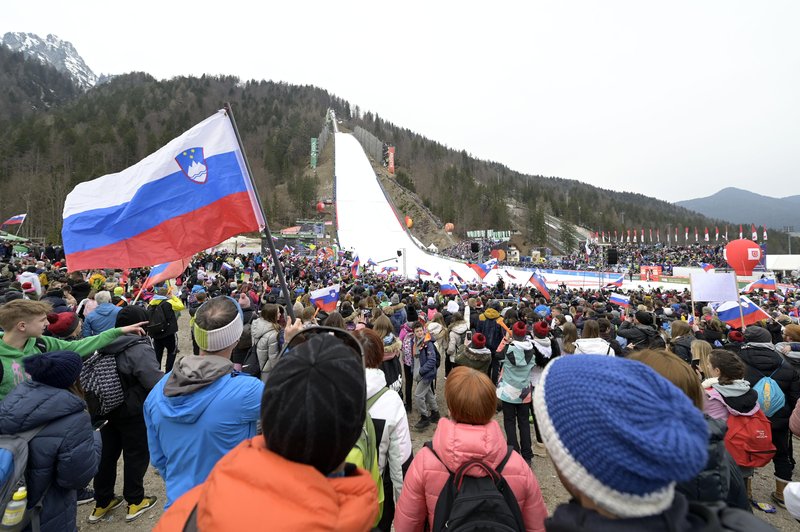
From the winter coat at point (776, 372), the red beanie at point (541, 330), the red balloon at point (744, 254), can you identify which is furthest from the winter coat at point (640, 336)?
the red balloon at point (744, 254)

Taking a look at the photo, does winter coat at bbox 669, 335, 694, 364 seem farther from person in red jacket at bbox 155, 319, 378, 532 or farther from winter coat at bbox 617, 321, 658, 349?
person in red jacket at bbox 155, 319, 378, 532

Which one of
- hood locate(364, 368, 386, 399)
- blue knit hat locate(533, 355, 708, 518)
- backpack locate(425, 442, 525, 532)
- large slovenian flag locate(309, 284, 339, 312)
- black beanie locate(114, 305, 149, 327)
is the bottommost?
large slovenian flag locate(309, 284, 339, 312)

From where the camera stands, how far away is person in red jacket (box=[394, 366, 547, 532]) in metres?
2.03

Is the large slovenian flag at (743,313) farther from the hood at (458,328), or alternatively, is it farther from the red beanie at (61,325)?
the red beanie at (61,325)

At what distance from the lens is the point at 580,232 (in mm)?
83688

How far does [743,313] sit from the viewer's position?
8.43 meters

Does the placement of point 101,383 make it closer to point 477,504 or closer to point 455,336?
point 477,504

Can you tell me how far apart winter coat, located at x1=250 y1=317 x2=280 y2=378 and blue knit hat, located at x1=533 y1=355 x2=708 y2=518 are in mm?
4163

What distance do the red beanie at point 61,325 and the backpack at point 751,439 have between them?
249 inches

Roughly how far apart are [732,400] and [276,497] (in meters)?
3.93

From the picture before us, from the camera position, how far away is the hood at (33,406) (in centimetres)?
225

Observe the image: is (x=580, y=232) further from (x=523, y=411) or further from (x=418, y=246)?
(x=523, y=411)

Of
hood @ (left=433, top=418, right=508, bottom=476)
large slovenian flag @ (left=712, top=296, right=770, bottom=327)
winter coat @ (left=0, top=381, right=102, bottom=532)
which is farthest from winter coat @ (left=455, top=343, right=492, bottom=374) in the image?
large slovenian flag @ (left=712, top=296, right=770, bottom=327)

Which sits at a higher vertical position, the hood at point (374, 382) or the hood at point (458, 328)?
the hood at point (374, 382)
